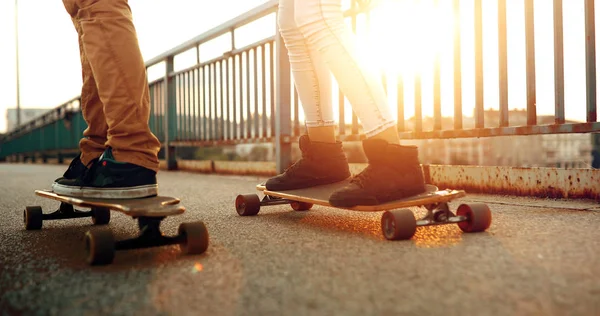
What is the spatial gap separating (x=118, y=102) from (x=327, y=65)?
0.70 m

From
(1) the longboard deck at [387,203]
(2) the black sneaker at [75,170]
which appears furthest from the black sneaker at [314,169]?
(2) the black sneaker at [75,170]

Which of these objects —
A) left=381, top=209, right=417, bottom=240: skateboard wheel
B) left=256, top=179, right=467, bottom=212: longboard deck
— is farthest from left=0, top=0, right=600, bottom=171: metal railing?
left=381, top=209, right=417, bottom=240: skateboard wheel

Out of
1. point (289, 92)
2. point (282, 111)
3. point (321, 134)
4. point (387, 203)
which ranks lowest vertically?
point (387, 203)

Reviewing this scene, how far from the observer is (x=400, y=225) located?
1464 mm

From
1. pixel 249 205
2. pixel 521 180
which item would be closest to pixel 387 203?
pixel 249 205

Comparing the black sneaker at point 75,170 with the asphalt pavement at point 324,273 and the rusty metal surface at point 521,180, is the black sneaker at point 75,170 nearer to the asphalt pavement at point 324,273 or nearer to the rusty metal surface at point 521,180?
the asphalt pavement at point 324,273

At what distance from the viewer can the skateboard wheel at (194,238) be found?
1344 mm

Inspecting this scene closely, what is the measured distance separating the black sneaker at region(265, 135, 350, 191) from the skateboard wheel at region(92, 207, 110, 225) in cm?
63

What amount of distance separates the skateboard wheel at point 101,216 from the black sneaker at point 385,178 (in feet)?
3.08

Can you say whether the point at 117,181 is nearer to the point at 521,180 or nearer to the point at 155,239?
the point at 155,239

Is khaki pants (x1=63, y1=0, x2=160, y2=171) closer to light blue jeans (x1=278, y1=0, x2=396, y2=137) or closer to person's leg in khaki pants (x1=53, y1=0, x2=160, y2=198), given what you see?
person's leg in khaki pants (x1=53, y1=0, x2=160, y2=198)

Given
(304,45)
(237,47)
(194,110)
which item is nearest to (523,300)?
(304,45)

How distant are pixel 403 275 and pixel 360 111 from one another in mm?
742

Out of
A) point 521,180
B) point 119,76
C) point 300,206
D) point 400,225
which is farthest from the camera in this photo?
point 521,180
